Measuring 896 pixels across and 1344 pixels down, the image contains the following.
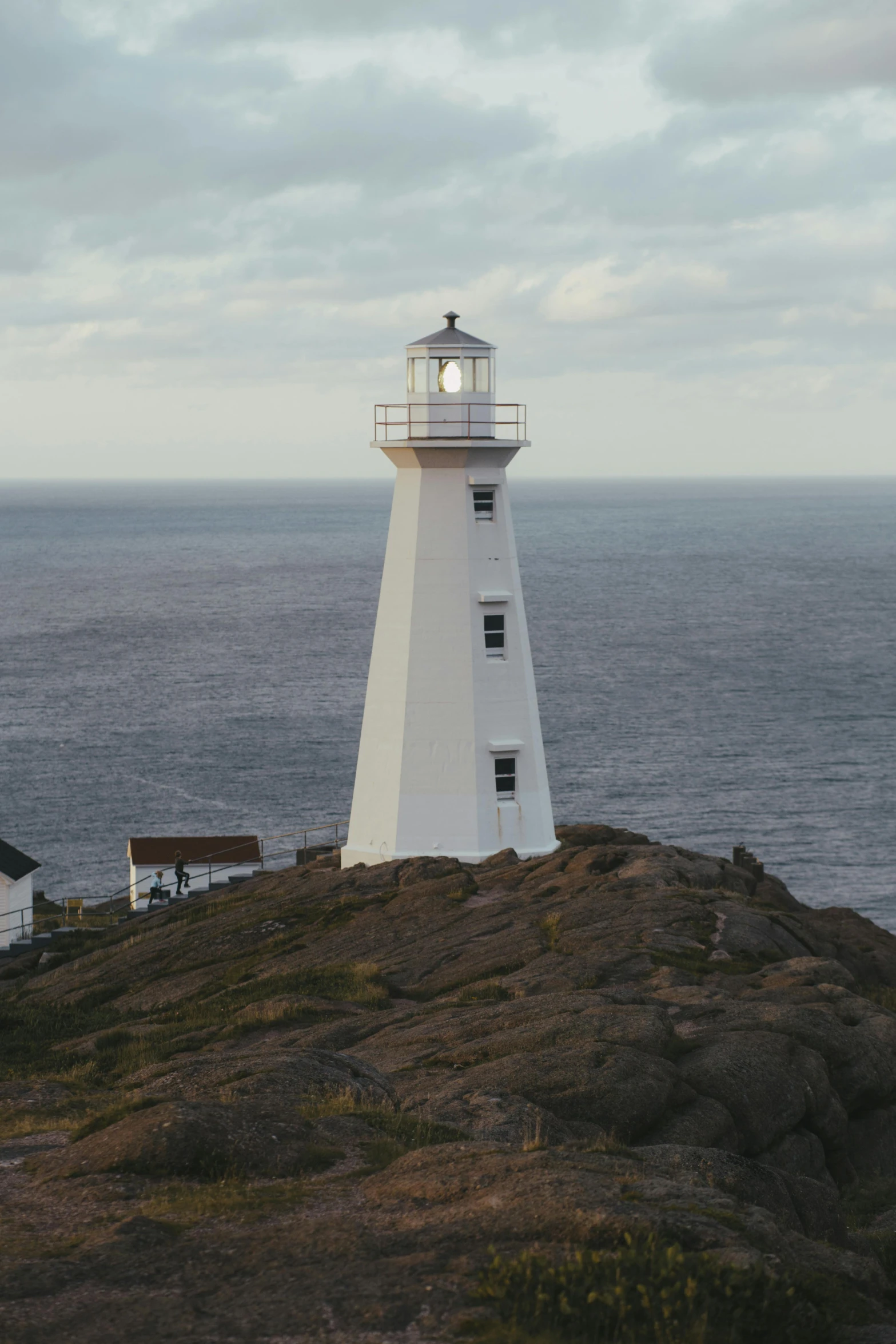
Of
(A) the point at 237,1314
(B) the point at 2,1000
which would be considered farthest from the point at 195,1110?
(B) the point at 2,1000

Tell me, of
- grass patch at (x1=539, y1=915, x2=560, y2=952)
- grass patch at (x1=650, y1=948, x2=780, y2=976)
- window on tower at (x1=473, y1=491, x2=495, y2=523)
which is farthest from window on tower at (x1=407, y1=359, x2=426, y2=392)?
grass patch at (x1=650, y1=948, x2=780, y2=976)

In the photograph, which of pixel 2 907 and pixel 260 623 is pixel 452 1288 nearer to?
pixel 2 907

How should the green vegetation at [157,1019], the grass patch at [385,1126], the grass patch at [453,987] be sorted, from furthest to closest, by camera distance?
1. the grass patch at [453,987]
2. the green vegetation at [157,1019]
3. the grass patch at [385,1126]

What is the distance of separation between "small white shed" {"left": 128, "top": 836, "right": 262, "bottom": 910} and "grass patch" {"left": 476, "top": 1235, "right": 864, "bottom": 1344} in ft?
98.2

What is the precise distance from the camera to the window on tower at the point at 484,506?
102ft

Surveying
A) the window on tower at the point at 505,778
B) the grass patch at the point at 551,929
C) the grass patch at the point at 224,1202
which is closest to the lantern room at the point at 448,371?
the window on tower at the point at 505,778

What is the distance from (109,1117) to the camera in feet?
39.7

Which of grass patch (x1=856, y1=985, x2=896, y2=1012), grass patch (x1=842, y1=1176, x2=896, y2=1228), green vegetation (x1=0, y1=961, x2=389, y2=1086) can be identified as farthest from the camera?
grass patch (x1=856, y1=985, x2=896, y2=1012)

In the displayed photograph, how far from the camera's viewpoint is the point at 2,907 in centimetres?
3600

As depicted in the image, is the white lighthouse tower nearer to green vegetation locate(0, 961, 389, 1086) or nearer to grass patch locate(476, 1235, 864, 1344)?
green vegetation locate(0, 961, 389, 1086)

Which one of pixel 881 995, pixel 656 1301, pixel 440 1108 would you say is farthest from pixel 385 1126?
pixel 881 995

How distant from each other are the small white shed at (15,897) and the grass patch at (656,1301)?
97.4ft

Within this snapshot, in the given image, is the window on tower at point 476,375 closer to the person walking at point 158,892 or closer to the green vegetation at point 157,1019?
the green vegetation at point 157,1019

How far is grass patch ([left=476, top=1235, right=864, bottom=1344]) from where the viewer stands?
7.62 meters
